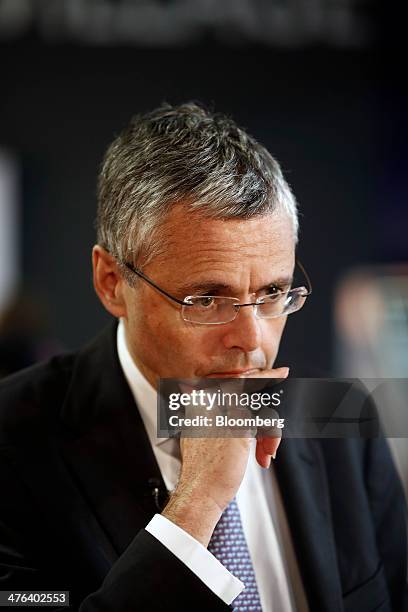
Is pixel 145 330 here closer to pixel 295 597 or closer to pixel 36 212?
pixel 295 597

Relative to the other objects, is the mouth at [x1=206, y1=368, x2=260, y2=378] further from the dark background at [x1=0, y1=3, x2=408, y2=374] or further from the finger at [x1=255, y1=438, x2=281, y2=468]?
the dark background at [x1=0, y1=3, x2=408, y2=374]

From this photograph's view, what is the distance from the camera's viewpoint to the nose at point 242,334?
107 centimetres

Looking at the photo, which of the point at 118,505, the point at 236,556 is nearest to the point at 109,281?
the point at 118,505

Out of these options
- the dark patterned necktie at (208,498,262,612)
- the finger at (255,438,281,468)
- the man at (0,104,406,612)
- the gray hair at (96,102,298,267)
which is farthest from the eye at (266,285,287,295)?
the dark patterned necktie at (208,498,262,612)

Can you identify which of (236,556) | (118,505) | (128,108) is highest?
(128,108)

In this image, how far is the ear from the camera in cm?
123

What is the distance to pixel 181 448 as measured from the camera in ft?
3.51

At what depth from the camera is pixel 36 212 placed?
4.46 m

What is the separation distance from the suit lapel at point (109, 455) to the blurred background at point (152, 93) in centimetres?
195

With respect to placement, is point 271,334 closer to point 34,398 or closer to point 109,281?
point 109,281

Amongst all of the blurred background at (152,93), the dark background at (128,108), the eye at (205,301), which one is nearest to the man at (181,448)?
the eye at (205,301)

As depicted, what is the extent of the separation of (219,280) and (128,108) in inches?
129

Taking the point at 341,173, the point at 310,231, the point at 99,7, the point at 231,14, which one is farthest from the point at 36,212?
the point at 310,231

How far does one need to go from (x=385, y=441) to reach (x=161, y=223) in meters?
0.60
